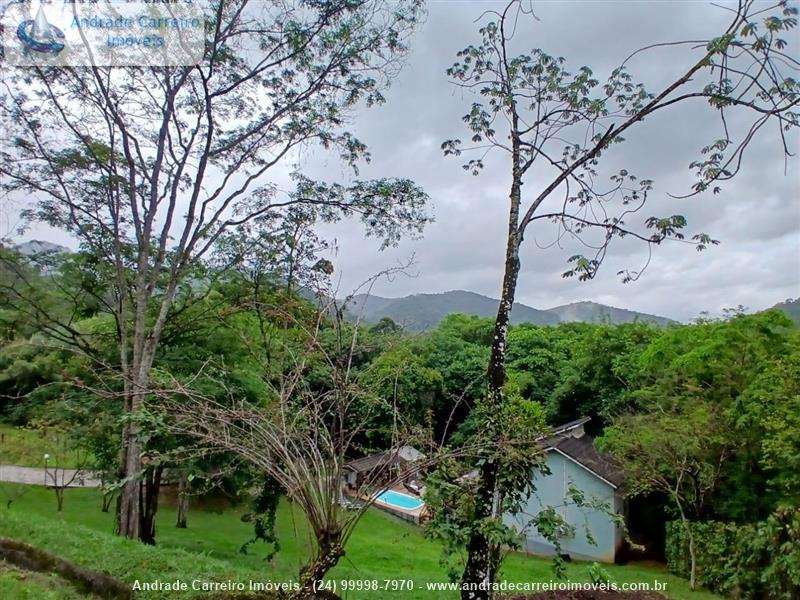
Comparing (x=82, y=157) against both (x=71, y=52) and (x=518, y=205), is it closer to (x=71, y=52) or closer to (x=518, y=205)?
(x=71, y=52)

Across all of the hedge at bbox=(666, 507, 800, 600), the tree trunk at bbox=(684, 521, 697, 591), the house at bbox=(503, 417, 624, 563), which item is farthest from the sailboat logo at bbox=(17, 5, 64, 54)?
the tree trunk at bbox=(684, 521, 697, 591)

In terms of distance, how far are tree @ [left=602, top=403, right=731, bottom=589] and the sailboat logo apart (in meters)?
12.2

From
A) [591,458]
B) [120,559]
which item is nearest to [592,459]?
[591,458]

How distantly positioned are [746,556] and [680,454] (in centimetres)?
309

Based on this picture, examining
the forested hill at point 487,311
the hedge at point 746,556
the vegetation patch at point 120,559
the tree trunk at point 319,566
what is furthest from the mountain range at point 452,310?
the hedge at point 746,556

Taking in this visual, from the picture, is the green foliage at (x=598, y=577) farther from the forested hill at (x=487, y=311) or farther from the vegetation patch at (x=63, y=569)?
the vegetation patch at (x=63, y=569)

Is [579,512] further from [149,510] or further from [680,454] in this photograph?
[149,510]

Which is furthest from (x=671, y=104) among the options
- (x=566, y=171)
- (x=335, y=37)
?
(x=335, y=37)

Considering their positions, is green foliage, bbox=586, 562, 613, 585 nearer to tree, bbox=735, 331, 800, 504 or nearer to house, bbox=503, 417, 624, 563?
tree, bbox=735, 331, 800, 504

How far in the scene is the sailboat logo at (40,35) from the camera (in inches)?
262

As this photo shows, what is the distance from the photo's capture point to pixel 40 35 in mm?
6797

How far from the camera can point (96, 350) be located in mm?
8766

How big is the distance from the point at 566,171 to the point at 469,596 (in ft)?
11.3

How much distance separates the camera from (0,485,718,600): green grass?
474 cm
